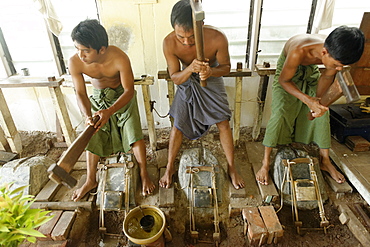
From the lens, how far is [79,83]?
296 cm

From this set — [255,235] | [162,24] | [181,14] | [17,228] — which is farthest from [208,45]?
[17,228]

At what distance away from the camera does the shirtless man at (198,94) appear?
278cm

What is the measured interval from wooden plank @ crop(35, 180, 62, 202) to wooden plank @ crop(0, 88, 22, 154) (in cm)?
117

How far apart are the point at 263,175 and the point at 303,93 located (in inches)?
45.1

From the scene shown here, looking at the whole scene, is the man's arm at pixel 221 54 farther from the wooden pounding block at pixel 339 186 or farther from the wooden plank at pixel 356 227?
the wooden plank at pixel 356 227

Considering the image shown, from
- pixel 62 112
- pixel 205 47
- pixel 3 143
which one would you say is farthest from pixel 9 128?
pixel 205 47

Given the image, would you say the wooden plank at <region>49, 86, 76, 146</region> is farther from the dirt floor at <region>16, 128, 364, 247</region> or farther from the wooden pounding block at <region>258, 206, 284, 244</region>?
the wooden pounding block at <region>258, 206, 284, 244</region>

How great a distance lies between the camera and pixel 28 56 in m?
3.88

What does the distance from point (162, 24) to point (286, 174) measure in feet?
8.40

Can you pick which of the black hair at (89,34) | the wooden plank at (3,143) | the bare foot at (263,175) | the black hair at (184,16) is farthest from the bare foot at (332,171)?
the wooden plank at (3,143)

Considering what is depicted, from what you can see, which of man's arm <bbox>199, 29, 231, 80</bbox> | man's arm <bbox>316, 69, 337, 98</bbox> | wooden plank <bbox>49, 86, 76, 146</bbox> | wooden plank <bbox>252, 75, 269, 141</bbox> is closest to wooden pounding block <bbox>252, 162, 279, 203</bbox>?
wooden plank <bbox>252, 75, 269, 141</bbox>

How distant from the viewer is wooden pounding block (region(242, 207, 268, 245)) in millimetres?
2635

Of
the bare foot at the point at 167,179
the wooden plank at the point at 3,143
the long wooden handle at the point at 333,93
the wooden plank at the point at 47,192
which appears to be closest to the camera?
the long wooden handle at the point at 333,93

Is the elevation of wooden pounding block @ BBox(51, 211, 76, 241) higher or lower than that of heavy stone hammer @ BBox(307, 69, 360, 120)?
lower
